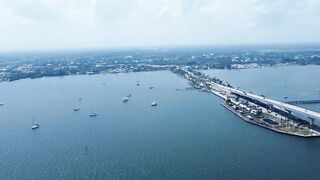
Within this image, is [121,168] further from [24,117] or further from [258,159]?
[24,117]

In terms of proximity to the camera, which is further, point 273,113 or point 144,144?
point 273,113

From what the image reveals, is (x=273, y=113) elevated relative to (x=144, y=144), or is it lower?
elevated

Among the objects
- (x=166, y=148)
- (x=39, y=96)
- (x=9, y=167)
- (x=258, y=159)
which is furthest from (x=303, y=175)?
(x=39, y=96)

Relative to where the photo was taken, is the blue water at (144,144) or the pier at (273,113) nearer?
the blue water at (144,144)

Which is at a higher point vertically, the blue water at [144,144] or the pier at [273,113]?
the pier at [273,113]

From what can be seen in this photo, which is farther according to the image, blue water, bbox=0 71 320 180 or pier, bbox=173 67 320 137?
pier, bbox=173 67 320 137

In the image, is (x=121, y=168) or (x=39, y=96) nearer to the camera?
(x=121, y=168)

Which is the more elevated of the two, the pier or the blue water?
the pier

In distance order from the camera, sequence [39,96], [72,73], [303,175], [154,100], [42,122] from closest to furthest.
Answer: [303,175] < [42,122] < [154,100] < [39,96] < [72,73]
